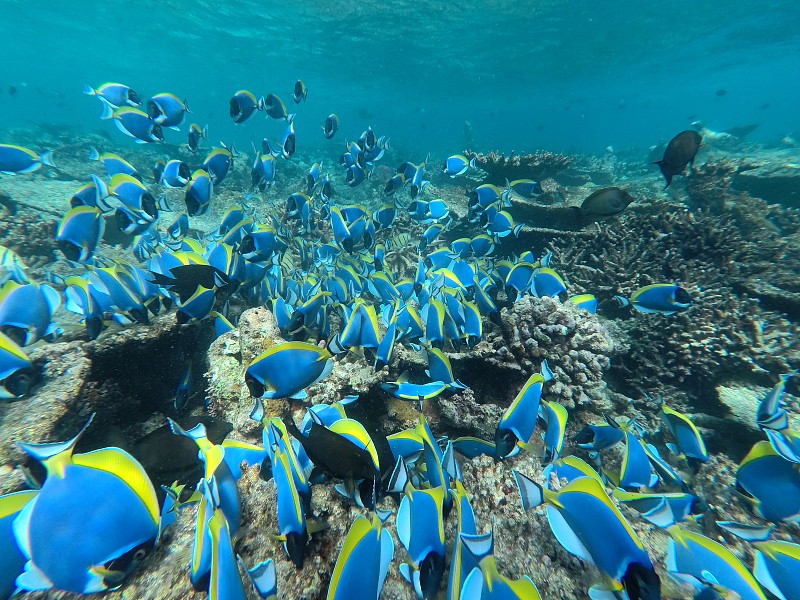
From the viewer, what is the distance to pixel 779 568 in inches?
66.7

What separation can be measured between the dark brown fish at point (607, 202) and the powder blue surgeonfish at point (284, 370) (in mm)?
4645

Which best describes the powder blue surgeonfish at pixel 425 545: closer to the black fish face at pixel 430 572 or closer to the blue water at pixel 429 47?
the black fish face at pixel 430 572

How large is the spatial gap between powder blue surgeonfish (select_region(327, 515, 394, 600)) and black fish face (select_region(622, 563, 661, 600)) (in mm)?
943

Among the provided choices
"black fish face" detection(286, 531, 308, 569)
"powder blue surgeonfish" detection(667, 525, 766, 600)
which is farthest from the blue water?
"powder blue surgeonfish" detection(667, 525, 766, 600)

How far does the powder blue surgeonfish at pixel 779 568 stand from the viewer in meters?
1.66

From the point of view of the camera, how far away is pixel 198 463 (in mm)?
2363

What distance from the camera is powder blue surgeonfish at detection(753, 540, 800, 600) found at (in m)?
1.66

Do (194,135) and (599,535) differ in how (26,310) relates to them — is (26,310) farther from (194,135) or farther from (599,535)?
(194,135)

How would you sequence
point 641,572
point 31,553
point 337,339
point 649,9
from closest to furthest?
point 31,553, point 641,572, point 337,339, point 649,9

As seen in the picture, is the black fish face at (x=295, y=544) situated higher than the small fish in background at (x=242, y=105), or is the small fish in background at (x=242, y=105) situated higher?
the small fish in background at (x=242, y=105)

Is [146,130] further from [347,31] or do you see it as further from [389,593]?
[347,31]

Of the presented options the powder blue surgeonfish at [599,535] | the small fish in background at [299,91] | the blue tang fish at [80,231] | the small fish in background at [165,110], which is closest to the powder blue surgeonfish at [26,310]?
the blue tang fish at [80,231]

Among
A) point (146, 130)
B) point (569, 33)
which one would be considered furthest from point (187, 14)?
Result: point (146, 130)

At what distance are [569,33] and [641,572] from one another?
132 ft
